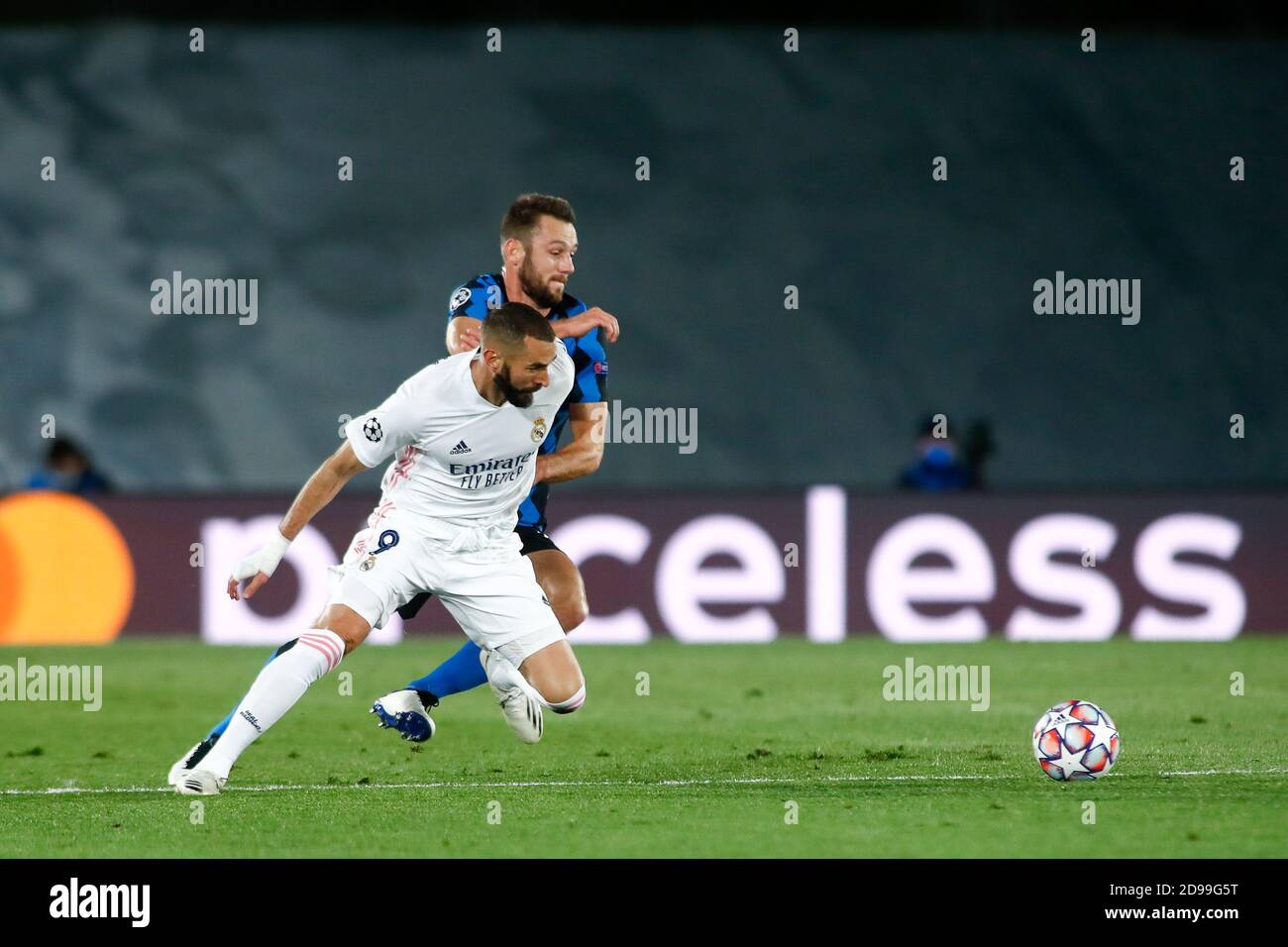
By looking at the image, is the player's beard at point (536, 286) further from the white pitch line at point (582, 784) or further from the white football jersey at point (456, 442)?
the white pitch line at point (582, 784)

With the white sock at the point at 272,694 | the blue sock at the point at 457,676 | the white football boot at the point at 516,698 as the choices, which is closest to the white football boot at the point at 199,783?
the white sock at the point at 272,694

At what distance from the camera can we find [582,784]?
7.28 metres

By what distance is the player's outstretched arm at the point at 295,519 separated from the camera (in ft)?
21.5

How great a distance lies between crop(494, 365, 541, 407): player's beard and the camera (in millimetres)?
6816

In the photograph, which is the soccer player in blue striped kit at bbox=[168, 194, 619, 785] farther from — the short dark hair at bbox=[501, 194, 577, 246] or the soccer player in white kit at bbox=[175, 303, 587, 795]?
the soccer player in white kit at bbox=[175, 303, 587, 795]

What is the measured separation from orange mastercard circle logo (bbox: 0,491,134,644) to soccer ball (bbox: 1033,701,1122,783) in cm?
804

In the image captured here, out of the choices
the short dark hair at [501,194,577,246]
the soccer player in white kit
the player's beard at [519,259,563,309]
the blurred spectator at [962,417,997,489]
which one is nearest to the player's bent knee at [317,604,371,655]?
the soccer player in white kit

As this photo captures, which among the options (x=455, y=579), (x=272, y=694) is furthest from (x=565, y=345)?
(x=272, y=694)

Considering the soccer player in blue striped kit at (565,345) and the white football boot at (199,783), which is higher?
the soccer player in blue striped kit at (565,345)

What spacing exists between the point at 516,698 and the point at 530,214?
1.82 m
